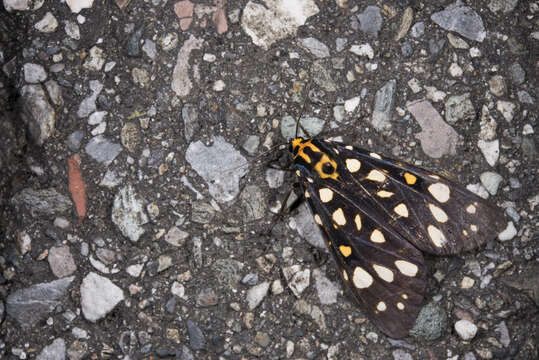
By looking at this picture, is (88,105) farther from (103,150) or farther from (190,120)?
(190,120)

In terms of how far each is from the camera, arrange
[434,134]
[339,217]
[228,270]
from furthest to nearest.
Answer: [434,134]
[228,270]
[339,217]

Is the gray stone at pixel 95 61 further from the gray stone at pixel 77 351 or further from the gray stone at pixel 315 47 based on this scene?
the gray stone at pixel 77 351

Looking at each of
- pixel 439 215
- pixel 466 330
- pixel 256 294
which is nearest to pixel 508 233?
pixel 439 215

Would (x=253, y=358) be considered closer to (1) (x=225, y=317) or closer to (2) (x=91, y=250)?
(1) (x=225, y=317)

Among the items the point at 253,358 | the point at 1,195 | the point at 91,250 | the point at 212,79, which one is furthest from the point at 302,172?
the point at 1,195

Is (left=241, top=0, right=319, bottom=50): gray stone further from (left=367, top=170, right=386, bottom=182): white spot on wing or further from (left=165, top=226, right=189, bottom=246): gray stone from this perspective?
(left=165, top=226, right=189, bottom=246): gray stone

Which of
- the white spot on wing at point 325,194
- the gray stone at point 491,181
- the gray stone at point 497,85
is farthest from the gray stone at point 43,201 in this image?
the gray stone at point 497,85
